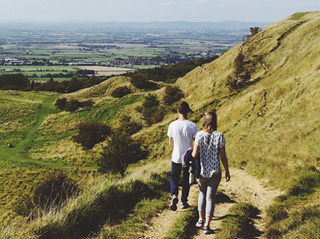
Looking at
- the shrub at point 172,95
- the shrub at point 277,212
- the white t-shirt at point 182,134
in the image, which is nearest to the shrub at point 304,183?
the shrub at point 277,212

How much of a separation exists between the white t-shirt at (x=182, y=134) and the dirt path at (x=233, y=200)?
1.50 metres

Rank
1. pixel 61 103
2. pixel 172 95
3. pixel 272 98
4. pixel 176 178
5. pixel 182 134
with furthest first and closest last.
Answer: pixel 61 103, pixel 172 95, pixel 272 98, pixel 176 178, pixel 182 134

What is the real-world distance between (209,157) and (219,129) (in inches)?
678

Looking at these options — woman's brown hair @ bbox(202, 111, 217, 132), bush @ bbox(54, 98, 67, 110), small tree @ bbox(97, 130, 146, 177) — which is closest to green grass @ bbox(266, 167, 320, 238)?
woman's brown hair @ bbox(202, 111, 217, 132)

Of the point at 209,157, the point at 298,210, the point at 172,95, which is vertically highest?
the point at 209,157

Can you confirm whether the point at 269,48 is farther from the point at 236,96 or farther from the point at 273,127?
the point at 273,127

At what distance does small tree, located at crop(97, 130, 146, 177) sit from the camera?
24178 mm

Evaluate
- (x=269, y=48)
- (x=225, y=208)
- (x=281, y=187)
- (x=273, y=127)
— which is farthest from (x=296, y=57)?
(x=225, y=208)

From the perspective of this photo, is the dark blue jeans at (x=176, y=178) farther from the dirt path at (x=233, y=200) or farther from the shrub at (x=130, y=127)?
the shrub at (x=130, y=127)

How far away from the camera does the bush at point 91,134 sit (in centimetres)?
3525

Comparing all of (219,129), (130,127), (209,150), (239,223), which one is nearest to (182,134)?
(209,150)

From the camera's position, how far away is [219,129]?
22969mm

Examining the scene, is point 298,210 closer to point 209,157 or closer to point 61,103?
point 209,157

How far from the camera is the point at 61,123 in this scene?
151 feet
